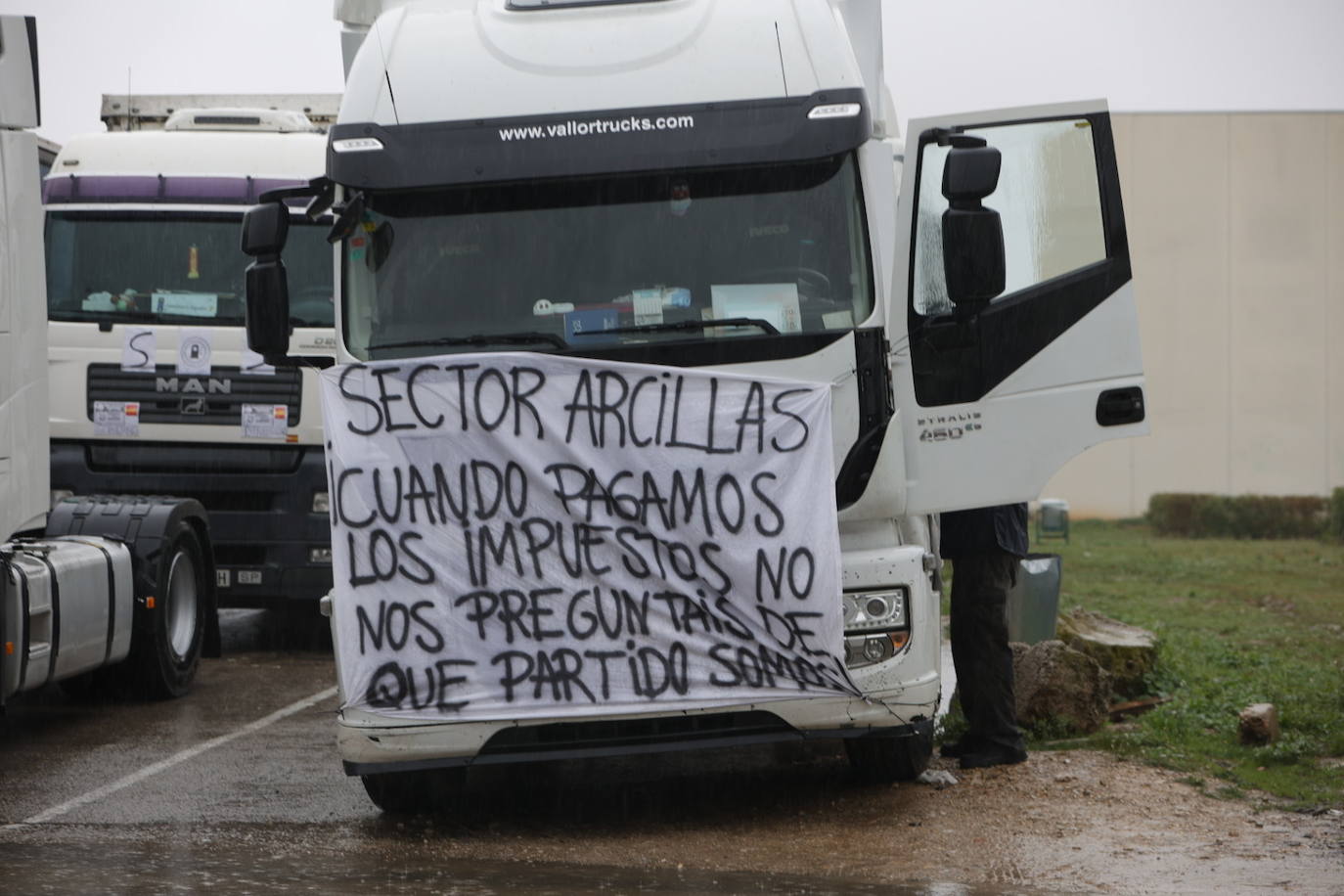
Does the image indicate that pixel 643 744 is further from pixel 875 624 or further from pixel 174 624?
pixel 174 624

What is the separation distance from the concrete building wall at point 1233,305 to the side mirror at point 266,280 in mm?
27249

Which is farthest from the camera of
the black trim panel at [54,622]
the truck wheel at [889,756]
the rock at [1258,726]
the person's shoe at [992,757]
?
the black trim panel at [54,622]

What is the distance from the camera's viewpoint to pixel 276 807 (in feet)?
24.3

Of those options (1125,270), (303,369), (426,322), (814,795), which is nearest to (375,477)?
(426,322)

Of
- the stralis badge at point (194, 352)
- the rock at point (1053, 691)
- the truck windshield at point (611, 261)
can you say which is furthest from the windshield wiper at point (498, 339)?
the stralis badge at point (194, 352)

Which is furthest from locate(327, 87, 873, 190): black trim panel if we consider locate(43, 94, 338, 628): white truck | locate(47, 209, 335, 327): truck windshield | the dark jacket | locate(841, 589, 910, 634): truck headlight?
locate(47, 209, 335, 327): truck windshield

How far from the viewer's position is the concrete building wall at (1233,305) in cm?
3284

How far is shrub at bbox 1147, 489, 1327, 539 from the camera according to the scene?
28828mm

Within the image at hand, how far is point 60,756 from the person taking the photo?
8.78 m

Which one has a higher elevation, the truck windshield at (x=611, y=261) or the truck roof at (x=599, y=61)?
the truck roof at (x=599, y=61)

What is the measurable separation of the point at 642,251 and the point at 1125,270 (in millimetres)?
1934

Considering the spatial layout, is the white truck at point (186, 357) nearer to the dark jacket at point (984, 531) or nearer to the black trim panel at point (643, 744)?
the dark jacket at point (984, 531)

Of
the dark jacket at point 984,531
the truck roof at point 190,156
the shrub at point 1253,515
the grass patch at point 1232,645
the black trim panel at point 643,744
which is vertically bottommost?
the shrub at point 1253,515

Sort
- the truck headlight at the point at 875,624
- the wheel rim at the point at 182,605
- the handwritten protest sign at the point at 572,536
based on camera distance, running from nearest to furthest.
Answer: the handwritten protest sign at the point at 572,536 → the truck headlight at the point at 875,624 → the wheel rim at the point at 182,605
